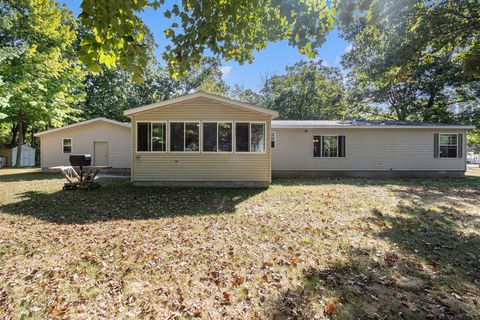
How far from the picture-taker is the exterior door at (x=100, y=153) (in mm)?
16266

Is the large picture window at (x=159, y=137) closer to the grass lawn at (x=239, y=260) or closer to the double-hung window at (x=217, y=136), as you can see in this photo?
the double-hung window at (x=217, y=136)

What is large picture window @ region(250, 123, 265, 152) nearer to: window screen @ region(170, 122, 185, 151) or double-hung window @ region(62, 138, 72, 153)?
window screen @ region(170, 122, 185, 151)

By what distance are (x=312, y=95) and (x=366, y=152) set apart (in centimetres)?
1571

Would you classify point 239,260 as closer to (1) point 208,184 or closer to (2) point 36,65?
(1) point 208,184

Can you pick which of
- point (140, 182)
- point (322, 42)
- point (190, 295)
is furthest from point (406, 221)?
point (140, 182)

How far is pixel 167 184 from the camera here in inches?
406

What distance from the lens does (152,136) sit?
405 inches

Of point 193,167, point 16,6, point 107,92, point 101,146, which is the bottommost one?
point 193,167

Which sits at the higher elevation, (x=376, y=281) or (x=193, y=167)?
(x=193, y=167)

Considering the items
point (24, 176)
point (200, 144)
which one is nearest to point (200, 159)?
point (200, 144)

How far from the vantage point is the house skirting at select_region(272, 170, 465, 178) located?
14.0 metres

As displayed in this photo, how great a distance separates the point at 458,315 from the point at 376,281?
34.0 inches

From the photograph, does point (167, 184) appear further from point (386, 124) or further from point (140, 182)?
point (386, 124)

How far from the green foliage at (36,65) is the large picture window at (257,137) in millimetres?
15979
